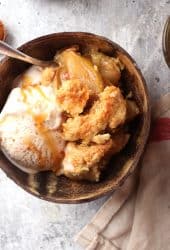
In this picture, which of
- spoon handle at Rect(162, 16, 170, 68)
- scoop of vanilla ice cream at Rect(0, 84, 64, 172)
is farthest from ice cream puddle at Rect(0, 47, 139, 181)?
spoon handle at Rect(162, 16, 170, 68)

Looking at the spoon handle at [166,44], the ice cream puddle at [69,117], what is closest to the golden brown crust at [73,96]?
the ice cream puddle at [69,117]

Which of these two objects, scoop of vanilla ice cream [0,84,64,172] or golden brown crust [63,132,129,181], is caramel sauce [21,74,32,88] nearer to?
scoop of vanilla ice cream [0,84,64,172]

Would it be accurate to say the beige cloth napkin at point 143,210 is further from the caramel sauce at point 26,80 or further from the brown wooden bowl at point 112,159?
the caramel sauce at point 26,80

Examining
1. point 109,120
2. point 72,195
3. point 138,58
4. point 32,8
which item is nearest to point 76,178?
point 72,195

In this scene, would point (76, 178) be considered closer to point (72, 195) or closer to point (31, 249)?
point (72, 195)

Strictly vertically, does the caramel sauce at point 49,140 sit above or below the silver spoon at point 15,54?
below

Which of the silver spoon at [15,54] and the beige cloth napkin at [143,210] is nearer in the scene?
the silver spoon at [15,54]
